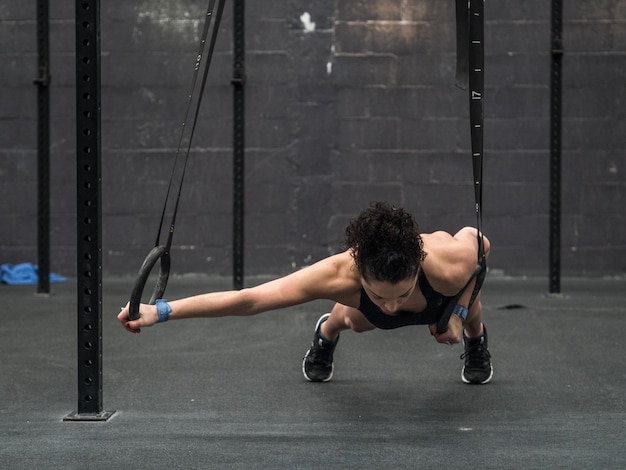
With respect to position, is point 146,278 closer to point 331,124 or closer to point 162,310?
point 162,310

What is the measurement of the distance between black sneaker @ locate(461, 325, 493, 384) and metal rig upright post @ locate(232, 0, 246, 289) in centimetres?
246

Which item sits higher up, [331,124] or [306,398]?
[331,124]

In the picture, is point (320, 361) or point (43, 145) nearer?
point (320, 361)

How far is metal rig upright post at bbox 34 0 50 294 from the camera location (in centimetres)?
559

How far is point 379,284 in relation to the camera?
254 centimetres

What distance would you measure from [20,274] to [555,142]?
11.2 feet

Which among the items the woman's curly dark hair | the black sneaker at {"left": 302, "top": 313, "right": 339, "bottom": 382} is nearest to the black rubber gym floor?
the black sneaker at {"left": 302, "top": 313, "right": 339, "bottom": 382}

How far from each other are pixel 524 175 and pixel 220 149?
1.98m

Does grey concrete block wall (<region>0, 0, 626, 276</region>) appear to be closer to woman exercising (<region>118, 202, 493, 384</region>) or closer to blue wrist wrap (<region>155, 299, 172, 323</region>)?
woman exercising (<region>118, 202, 493, 384</region>)

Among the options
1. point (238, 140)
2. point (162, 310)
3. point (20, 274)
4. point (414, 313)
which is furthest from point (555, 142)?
point (162, 310)

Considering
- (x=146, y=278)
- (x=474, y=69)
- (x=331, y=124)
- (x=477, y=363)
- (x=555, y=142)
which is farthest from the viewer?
(x=331, y=124)

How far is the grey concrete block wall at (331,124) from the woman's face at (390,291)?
3.80 m

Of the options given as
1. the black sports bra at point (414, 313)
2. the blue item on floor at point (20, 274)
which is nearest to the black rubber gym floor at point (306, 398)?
the black sports bra at point (414, 313)

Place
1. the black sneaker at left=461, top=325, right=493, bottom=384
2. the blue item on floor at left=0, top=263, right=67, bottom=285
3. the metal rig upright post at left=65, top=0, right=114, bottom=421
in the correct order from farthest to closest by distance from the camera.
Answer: the blue item on floor at left=0, top=263, right=67, bottom=285
the black sneaker at left=461, top=325, right=493, bottom=384
the metal rig upright post at left=65, top=0, right=114, bottom=421
